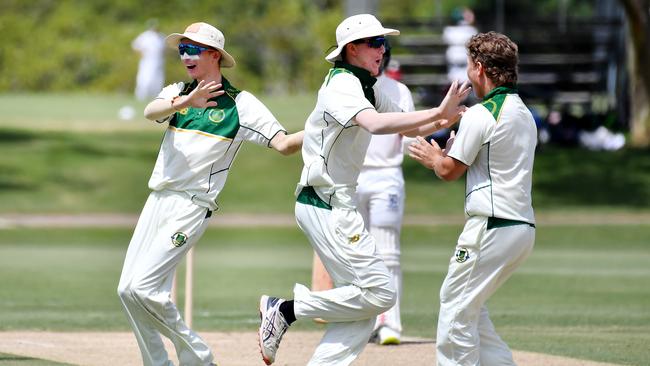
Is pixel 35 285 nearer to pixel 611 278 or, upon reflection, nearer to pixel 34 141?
pixel 611 278

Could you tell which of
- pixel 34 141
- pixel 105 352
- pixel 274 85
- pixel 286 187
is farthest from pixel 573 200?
pixel 274 85

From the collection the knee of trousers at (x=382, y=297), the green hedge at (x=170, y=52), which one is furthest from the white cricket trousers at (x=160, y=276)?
the green hedge at (x=170, y=52)

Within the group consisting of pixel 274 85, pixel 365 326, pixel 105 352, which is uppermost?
pixel 365 326

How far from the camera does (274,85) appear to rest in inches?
2004

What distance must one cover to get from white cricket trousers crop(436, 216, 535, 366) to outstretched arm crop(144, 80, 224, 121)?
1760 millimetres

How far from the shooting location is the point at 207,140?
815 cm

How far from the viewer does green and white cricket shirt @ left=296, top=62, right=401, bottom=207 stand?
7699 mm

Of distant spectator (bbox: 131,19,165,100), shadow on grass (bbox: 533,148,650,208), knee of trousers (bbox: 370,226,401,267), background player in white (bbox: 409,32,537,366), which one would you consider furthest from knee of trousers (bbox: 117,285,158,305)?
distant spectator (bbox: 131,19,165,100)

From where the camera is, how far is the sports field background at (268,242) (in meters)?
12.3

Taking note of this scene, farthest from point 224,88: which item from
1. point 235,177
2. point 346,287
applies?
point 235,177

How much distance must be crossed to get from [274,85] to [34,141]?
1995 centimetres

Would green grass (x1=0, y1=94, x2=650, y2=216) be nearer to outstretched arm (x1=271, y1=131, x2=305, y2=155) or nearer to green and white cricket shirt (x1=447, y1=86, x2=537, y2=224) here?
outstretched arm (x1=271, y1=131, x2=305, y2=155)

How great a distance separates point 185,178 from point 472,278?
1920mm

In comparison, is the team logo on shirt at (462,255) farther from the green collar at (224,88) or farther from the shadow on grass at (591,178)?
the shadow on grass at (591,178)
